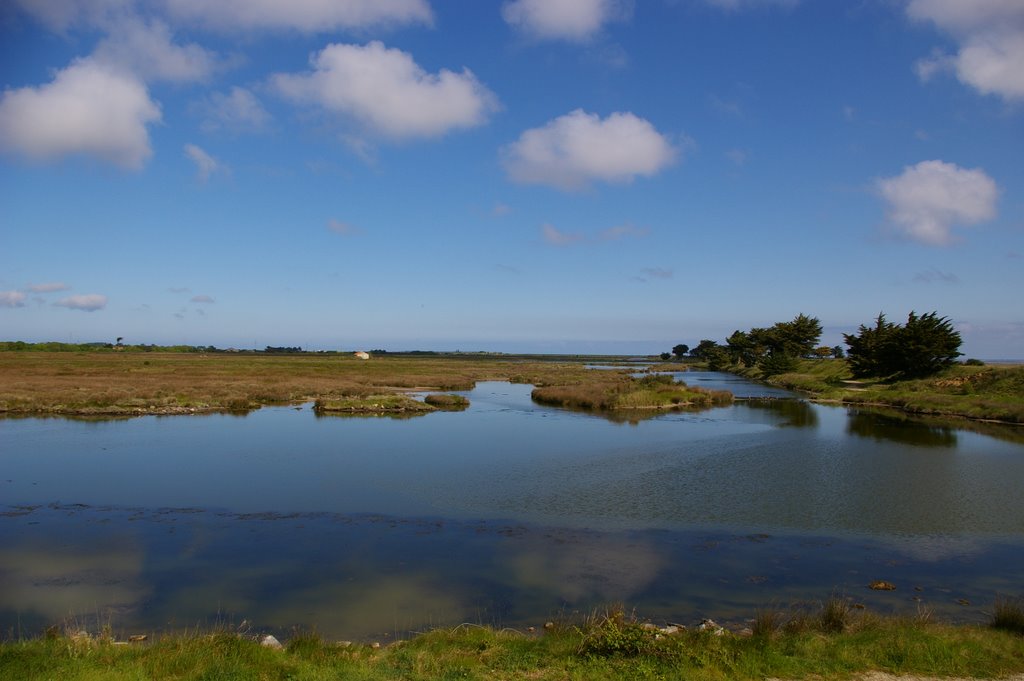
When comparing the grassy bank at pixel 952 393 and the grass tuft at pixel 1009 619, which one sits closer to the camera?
the grass tuft at pixel 1009 619

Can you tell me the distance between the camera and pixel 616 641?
902 centimetres

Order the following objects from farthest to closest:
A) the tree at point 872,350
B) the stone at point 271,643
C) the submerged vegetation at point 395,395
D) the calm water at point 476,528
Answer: the tree at point 872,350 < the submerged vegetation at point 395,395 < the calm water at point 476,528 < the stone at point 271,643

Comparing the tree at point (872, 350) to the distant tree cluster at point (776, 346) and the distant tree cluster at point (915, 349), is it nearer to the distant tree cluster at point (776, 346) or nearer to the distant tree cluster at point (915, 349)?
the distant tree cluster at point (915, 349)

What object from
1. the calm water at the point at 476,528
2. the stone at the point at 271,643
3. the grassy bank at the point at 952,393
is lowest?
the calm water at the point at 476,528

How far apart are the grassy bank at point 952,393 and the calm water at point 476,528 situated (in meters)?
15.0

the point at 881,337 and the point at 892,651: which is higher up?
the point at 881,337

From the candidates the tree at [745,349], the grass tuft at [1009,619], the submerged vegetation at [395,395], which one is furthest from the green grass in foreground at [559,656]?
the tree at [745,349]

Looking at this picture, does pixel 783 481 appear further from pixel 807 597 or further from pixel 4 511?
pixel 4 511

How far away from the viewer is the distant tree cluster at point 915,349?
63719 mm

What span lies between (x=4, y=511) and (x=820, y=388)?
79.0 meters

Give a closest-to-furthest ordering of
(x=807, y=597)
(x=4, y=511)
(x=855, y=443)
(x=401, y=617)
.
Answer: (x=401, y=617)
(x=807, y=597)
(x=4, y=511)
(x=855, y=443)

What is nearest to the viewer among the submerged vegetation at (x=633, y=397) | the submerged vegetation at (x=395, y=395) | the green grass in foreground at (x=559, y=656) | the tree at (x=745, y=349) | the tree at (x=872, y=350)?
the green grass in foreground at (x=559, y=656)

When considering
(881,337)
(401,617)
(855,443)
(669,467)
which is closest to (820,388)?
(881,337)

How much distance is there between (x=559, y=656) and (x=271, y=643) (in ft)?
15.1
